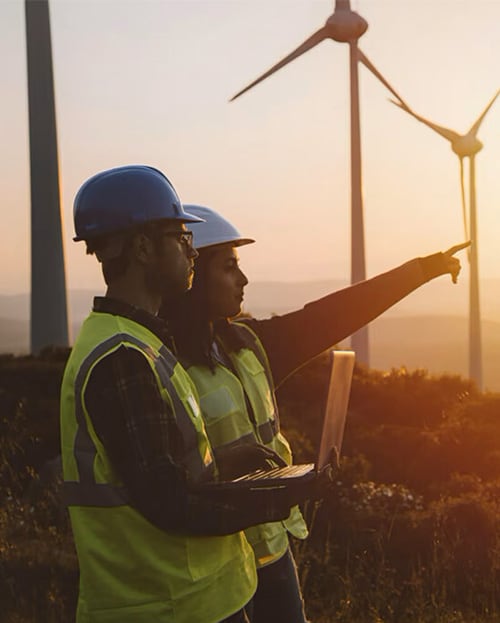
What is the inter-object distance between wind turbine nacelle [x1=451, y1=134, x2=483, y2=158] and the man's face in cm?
2471

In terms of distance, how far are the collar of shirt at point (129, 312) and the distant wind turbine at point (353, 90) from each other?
2099 cm

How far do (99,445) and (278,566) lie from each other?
1.09 meters

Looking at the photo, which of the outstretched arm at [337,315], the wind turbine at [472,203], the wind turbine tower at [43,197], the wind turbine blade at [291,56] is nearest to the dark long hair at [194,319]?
the outstretched arm at [337,315]

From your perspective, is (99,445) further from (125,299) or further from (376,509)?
(376,509)

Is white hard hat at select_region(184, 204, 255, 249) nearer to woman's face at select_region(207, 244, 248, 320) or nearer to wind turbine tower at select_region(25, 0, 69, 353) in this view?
woman's face at select_region(207, 244, 248, 320)

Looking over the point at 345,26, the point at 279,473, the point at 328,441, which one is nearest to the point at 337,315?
the point at 328,441

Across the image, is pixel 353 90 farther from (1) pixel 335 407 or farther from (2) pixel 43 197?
(1) pixel 335 407

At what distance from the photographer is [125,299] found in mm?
2607

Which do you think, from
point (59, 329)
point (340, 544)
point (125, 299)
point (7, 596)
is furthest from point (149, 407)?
point (59, 329)

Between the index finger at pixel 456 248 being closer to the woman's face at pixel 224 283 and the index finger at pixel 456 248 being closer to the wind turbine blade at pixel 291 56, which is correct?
the woman's face at pixel 224 283

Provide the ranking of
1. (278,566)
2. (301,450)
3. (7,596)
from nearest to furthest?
(278,566) < (7,596) < (301,450)

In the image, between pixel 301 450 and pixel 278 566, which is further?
pixel 301 450

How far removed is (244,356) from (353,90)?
2166 centimetres

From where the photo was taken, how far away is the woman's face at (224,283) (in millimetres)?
3340
